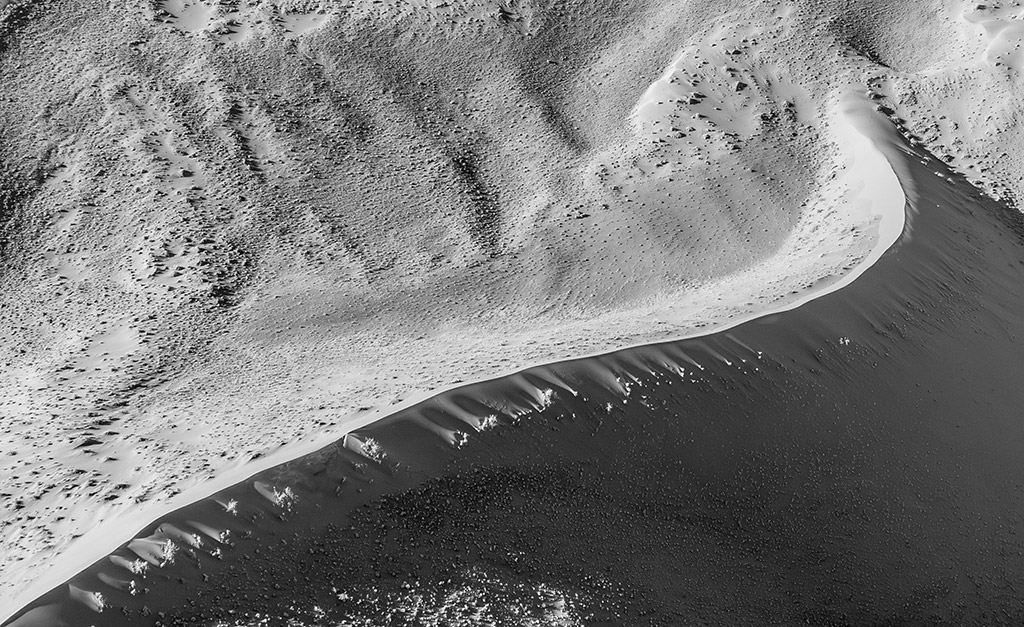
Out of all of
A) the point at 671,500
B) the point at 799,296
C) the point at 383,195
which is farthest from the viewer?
the point at 383,195

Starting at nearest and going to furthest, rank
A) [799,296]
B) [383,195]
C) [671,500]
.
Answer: [671,500] → [799,296] → [383,195]

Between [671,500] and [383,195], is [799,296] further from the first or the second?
[383,195]

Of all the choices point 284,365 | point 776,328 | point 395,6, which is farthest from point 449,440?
point 395,6

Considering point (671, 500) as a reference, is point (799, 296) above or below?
above

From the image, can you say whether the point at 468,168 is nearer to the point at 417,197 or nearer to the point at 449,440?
the point at 417,197


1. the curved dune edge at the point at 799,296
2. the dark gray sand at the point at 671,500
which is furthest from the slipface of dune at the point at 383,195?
the dark gray sand at the point at 671,500

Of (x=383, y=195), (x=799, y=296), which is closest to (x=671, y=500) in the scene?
(x=799, y=296)
